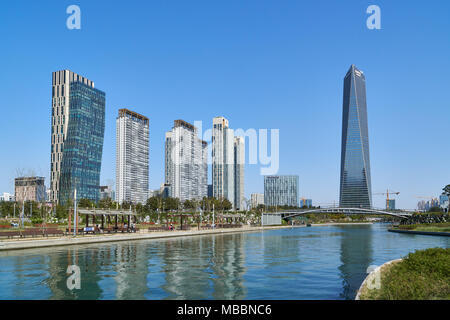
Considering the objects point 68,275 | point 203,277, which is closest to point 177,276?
point 203,277

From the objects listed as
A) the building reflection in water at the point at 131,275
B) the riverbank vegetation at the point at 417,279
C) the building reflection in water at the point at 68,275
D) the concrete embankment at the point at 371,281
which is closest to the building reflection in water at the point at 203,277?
the building reflection in water at the point at 131,275

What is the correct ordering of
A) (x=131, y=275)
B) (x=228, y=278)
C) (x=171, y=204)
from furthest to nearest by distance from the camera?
1. (x=171, y=204)
2. (x=131, y=275)
3. (x=228, y=278)

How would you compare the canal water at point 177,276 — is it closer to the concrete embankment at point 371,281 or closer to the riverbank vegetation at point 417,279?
the concrete embankment at point 371,281

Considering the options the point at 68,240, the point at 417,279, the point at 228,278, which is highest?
the point at 417,279

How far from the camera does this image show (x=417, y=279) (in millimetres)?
17078

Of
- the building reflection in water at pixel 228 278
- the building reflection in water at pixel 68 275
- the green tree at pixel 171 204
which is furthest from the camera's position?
the green tree at pixel 171 204

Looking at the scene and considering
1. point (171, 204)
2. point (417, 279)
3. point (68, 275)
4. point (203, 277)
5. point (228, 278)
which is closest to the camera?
point (417, 279)

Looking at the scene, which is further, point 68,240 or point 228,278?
point 68,240

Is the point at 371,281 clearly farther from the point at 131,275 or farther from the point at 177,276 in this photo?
the point at 131,275

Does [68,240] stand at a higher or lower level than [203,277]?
lower

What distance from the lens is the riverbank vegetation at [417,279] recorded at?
15.8 m
